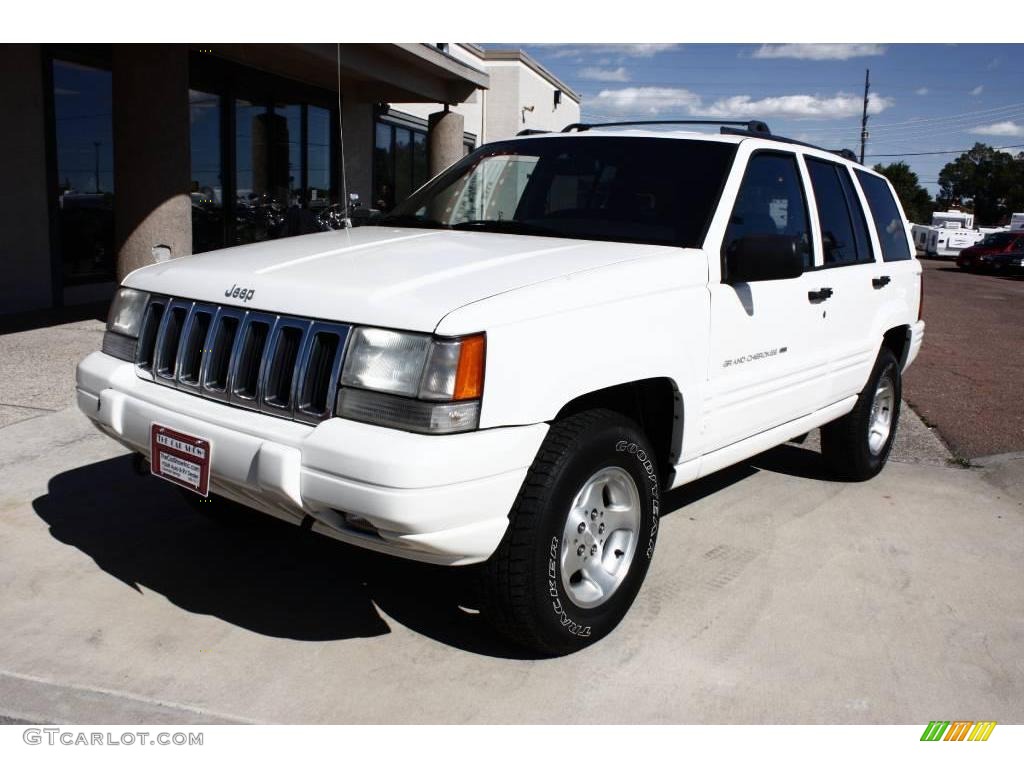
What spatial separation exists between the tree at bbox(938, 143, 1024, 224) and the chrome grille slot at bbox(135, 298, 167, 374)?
98.0m

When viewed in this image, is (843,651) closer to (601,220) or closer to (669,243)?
(669,243)

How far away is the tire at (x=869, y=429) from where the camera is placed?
219 inches

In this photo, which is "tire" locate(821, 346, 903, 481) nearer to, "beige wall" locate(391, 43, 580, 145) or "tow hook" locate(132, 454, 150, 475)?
"tow hook" locate(132, 454, 150, 475)

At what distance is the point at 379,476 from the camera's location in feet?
9.11

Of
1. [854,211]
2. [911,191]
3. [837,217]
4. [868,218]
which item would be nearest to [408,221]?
[837,217]

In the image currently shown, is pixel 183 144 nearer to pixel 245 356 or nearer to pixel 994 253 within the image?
pixel 245 356

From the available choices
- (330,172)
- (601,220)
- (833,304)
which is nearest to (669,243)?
(601,220)

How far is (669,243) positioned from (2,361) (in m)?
6.19

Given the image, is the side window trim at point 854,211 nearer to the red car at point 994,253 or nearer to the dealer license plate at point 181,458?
the dealer license plate at point 181,458

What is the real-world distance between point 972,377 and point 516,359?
8.51 metres

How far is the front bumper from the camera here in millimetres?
2785

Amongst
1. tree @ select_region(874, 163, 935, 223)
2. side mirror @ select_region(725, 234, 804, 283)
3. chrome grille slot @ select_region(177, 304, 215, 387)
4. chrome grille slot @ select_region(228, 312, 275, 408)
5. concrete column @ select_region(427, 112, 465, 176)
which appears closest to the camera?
chrome grille slot @ select_region(228, 312, 275, 408)

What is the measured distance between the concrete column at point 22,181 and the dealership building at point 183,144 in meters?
0.02
